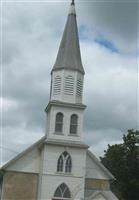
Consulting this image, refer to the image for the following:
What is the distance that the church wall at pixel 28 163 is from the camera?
39394mm

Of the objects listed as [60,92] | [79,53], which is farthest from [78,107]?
[79,53]

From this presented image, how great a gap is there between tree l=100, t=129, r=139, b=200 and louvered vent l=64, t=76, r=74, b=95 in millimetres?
17432

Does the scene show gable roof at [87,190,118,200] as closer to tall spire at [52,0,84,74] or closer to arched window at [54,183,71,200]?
arched window at [54,183,71,200]

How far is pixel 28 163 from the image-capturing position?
39.8 m

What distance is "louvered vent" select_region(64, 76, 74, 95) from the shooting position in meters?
40.2

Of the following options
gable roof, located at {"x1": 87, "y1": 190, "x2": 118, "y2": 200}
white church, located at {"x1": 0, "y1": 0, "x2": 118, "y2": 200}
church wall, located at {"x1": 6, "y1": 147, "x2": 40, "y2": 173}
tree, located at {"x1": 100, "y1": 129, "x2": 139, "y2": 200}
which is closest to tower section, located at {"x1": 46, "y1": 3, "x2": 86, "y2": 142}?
white church, located at {"x1": 0, "y1": 0, "x2": 118, "y2": 200}

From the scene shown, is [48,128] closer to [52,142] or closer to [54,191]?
[52,142]

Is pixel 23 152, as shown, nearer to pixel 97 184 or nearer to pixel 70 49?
pixel 97 184

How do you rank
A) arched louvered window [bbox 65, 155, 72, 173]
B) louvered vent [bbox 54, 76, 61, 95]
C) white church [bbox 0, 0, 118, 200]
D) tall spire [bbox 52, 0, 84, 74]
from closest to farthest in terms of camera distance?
1. white church [bbox 0, 0, 118, 200]
2. arched louvered window [bbox 65, 155, 72, 173]
3. louvered vent [bbox 54, 76, 61, 95]
4. tall spire [bbox 52, 0, 84, 74]

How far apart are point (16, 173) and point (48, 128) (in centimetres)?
447

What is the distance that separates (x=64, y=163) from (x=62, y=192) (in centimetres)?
229

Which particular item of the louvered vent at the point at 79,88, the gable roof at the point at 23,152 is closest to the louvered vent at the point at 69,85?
the louvered vent at the point at 79,88

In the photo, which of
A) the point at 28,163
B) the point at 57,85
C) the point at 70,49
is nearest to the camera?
the point at 28,163

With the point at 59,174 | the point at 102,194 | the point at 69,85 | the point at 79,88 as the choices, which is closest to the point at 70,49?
the point at 69,85
